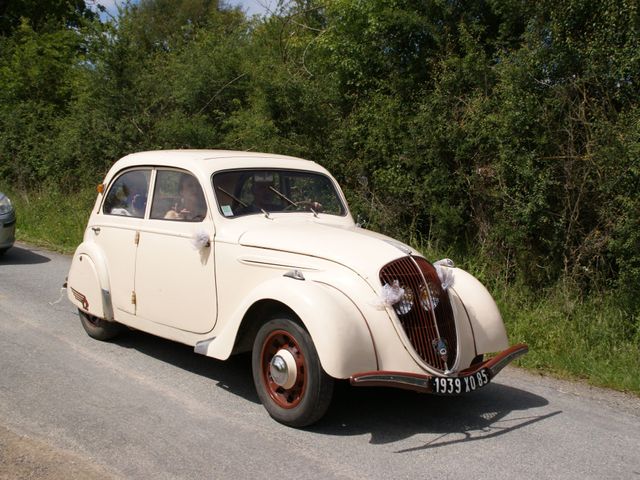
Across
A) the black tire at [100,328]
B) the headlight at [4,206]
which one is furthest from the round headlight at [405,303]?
the headlight at [4,206]

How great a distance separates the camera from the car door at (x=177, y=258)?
5.19 meters

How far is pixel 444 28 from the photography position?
10.2m

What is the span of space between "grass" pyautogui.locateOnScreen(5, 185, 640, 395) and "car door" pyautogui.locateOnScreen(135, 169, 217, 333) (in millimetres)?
3076

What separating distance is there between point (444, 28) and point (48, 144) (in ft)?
41.0

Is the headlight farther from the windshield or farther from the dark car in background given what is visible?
the windshield

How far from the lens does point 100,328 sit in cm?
644

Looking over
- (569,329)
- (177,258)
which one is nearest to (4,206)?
(177,258)

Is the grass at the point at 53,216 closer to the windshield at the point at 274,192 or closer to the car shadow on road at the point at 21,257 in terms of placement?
the car shadow on road at the point at 21,257

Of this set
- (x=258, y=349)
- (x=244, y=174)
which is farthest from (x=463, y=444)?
(x=244, y=174)

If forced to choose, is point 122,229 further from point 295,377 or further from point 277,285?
point 295,377

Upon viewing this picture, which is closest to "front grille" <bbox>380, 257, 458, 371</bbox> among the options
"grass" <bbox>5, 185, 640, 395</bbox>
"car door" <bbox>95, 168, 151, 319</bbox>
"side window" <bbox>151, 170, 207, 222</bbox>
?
"side window" <bbox>151, 170, 207, 222</bbox>

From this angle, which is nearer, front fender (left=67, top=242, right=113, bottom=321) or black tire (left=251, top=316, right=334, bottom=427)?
black tire (left=251, top=316, right=334, bottom=427)

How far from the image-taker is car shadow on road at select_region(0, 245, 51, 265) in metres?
10.9

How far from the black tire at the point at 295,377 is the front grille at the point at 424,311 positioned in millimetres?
641
